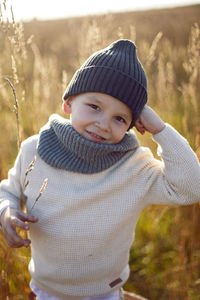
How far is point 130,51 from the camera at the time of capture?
4.84 ft

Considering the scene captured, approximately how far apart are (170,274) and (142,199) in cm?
96

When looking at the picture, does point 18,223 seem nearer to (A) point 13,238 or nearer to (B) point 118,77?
(A) point 13,238

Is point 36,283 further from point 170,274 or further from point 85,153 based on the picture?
point 170,274

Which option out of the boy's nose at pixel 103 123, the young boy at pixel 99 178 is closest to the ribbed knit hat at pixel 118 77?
the young boy at pixel 99 178

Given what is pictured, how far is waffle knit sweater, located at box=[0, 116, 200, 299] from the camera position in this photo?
142 centimetres

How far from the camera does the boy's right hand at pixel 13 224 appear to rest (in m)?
1.20

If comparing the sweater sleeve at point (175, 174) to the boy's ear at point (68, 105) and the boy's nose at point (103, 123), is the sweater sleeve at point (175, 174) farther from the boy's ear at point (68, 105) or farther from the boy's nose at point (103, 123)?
the boy's ear at point (68, 105)

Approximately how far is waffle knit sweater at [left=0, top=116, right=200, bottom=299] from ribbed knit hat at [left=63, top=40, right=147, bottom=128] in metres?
0.21

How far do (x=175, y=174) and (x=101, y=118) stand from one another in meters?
0.41

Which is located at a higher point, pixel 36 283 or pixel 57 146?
pixel 57 146

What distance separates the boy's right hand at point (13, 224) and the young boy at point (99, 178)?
0.05 meters

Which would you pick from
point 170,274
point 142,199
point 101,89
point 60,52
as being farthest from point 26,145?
point 60,52

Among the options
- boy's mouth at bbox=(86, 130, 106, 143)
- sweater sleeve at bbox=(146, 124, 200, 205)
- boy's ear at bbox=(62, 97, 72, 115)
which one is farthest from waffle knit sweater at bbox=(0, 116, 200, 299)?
boy's ear at bbox=(62, 97, 72, 115)

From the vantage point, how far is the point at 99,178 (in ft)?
4.82
